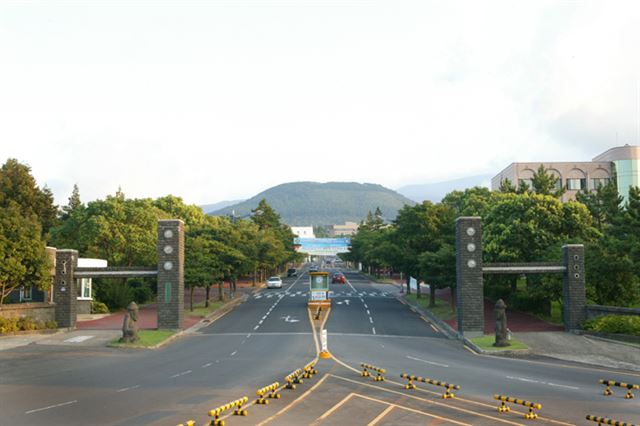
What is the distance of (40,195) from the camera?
278ft

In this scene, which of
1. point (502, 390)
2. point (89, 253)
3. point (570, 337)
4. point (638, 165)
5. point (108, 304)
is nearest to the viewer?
point (502, 390)

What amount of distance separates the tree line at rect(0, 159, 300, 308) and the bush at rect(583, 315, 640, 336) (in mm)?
28838

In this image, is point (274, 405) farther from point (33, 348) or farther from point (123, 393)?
point (33, 348)

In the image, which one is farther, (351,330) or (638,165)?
(638,165)

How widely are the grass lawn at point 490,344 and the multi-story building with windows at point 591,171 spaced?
71976 mm

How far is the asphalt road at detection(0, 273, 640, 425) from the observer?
15.9 meters

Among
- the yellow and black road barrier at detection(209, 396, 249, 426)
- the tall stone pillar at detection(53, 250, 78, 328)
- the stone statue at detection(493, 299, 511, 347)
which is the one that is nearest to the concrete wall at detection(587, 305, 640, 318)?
the stone statue at detection(493, 299, 511, 347)

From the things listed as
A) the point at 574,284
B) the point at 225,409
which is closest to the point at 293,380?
the point at 225,409

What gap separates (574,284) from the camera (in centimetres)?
3978

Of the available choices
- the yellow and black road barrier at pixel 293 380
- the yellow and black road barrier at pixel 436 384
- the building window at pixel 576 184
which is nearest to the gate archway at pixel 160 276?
the yellow and black road barrier at pixel 293 380

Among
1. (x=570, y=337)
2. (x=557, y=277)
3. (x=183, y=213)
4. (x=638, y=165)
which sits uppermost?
(x=638, y=165)

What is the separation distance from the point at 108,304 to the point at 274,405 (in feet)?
138

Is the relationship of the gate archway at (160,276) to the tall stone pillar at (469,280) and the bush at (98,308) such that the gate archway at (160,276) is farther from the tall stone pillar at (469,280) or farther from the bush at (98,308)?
the tall stone pillar at (469,280)

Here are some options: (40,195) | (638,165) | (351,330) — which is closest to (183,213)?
(40,195)
